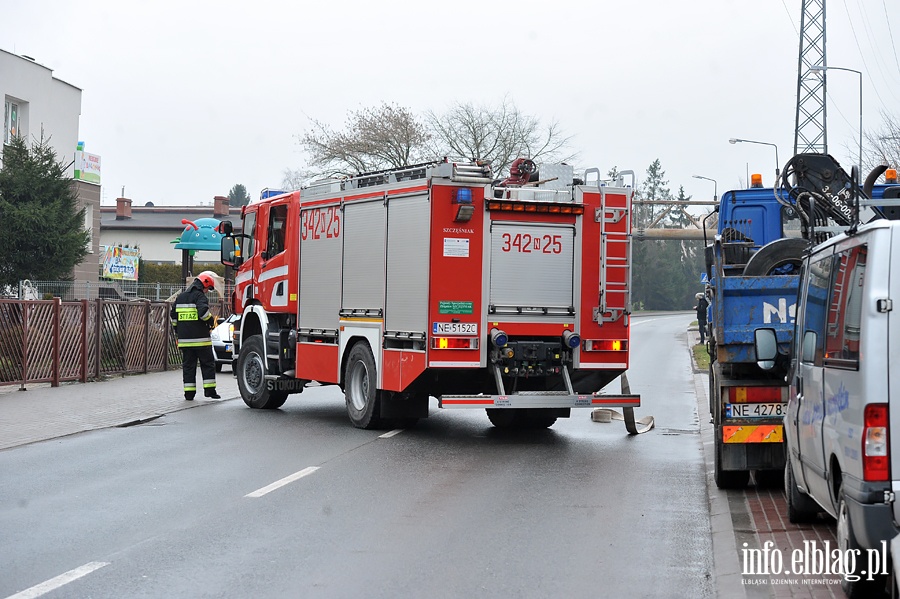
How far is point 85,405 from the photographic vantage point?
17.0m

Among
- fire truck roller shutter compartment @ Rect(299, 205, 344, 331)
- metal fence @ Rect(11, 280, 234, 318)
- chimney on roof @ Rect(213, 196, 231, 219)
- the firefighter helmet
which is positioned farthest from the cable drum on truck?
chimney on roof @ Rect(213, 196, 231, 219)

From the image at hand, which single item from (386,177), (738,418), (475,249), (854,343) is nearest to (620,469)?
(738,418)

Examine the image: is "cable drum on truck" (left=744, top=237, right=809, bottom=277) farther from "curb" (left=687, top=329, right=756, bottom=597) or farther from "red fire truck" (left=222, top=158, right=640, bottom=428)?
"red fire truck" (left=222, top=158, right=640, bottom=428)

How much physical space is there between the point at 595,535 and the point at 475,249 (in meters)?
5.47

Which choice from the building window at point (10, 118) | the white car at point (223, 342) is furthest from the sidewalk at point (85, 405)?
the building window at point (10, 118)

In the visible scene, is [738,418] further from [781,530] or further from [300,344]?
[300,344]

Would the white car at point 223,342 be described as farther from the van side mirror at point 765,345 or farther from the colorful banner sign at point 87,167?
the colorful banner sign at point 87,167

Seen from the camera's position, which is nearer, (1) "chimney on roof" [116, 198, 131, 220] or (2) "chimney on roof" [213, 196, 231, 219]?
(2) "chimney on roof" [213, 196, 231, 219]

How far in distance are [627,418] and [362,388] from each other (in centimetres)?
342

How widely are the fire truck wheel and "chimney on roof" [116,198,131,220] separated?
73.2 meters

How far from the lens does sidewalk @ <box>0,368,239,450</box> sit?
14.2m

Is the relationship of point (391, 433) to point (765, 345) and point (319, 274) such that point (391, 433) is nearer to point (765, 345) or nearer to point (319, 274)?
point (319, 274)

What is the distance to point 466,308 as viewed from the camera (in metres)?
12.8

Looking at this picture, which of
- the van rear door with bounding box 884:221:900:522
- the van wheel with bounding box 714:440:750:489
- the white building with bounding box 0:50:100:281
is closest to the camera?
the van rear door with bounding box 884:221:900:522
